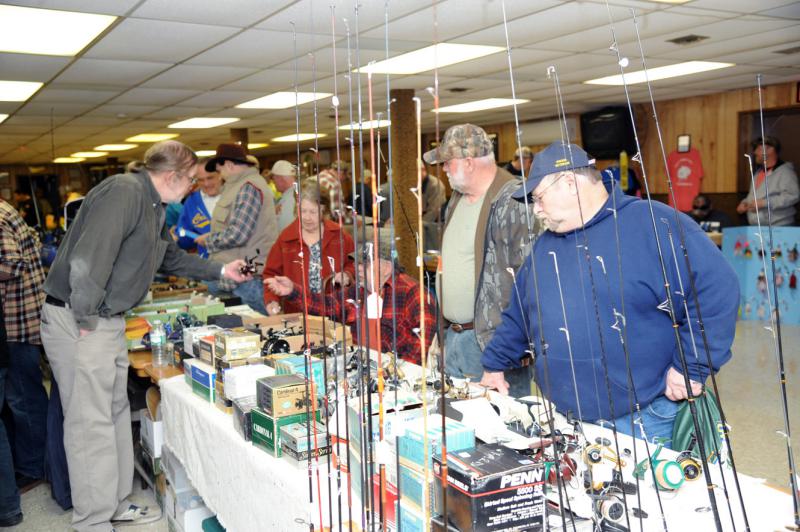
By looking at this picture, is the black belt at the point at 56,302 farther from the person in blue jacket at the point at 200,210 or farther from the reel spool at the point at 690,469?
the person in blue jacket at the point at 200,210

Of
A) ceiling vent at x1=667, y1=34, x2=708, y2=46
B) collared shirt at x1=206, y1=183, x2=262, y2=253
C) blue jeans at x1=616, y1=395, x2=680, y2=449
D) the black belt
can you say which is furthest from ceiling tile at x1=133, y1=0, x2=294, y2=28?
ceiling vent at x1=667, y1=34, x2=708, y2=46

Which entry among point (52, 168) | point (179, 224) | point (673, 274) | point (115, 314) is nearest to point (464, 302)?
point (673, 274)

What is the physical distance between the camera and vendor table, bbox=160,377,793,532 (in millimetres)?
1472

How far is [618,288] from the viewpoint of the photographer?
203cm

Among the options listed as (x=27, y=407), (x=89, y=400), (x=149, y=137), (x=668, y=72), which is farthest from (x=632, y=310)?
(x=149, y=137)

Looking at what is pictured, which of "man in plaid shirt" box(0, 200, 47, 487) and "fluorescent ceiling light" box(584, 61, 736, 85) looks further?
"fluorescent ceiling light" box(584, 61, 736, 85)

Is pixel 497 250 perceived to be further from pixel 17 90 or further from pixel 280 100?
pixel 17 90

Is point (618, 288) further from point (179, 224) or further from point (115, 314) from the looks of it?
point (179, 224)

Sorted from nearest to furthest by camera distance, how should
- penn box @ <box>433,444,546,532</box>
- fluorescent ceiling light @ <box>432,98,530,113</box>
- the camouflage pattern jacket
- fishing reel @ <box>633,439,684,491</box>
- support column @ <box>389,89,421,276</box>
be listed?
penn box @ <box>433,444,546,532</box> < fishing reel @ <box>633,439,684,491</box> < the camouflage pattern jacket < support column @ <box>389,89,421,276</box> < fluorescent ceiling light @ <box>432,98,530,113</box>

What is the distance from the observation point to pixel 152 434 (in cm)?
319

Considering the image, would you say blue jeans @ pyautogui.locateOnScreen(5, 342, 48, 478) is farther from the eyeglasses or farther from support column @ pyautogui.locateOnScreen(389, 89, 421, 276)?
support column @ pyautogui.locateOnScreen(389, 89, 421, 276)

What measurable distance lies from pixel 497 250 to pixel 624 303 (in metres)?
0.90

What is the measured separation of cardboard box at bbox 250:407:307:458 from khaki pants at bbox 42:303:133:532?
1069 mm

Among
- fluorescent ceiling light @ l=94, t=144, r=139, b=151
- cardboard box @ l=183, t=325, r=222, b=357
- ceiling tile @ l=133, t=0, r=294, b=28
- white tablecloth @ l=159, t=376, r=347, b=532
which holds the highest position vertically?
fluorescent ceiling light @ l=94, t=144, r=139, b=151
